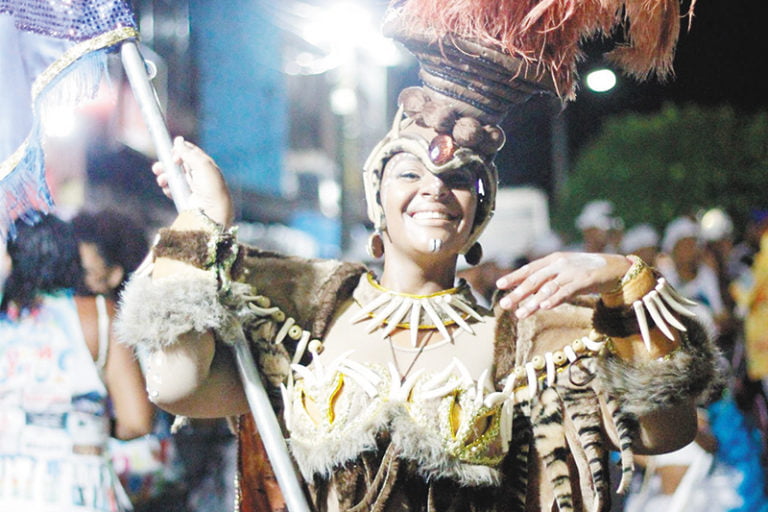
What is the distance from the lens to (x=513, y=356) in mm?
2732

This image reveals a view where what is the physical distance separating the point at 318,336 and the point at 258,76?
9938 millimetres

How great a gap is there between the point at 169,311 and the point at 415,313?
27.2 inches

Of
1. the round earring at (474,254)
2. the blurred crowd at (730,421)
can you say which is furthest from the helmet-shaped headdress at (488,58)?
the blurred crowd at (730,421)

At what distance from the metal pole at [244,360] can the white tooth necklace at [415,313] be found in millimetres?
347

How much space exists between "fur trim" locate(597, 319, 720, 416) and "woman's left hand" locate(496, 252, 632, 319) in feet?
0.84

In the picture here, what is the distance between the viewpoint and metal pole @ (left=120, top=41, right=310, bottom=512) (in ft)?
8.56

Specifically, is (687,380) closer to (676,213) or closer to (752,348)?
(752,348)

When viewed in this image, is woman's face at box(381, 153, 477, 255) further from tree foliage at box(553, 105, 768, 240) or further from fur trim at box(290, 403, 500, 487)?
tree foliage at box(553, 105, 768, 240)

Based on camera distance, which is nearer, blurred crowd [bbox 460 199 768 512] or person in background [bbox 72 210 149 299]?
person in background [bbox 72 210 149 299]

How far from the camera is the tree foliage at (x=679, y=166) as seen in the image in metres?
11.1

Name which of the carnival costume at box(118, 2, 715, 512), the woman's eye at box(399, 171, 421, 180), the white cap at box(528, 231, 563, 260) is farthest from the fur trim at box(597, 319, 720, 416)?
the white cap at box(528, 231, 563, 260)

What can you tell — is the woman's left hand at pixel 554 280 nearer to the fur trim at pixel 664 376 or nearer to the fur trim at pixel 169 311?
the fur trim at pixel 664 376

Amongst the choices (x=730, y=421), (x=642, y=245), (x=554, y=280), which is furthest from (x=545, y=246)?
(x=554, y=280)

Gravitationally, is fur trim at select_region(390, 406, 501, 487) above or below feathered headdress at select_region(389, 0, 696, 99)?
below
